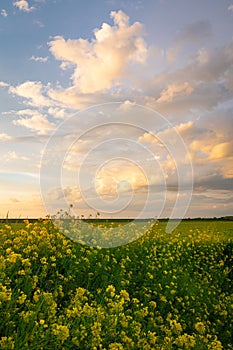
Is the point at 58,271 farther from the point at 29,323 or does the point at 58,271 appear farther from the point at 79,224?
the point at 29,323

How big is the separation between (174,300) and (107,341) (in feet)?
14.8

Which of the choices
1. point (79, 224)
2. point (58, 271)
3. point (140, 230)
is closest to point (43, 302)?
A: point (58, 271)

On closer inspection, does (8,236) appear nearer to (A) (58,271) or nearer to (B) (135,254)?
(A) (58,271)

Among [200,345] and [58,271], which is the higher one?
[58,271]

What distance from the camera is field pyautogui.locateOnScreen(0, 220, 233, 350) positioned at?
5777 mm

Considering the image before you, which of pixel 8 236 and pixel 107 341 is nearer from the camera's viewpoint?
pixel 107 341

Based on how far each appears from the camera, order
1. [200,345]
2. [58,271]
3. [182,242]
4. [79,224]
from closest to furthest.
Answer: [200,345] → [58,271] → [79,224] → [182,242]

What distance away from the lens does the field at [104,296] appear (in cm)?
578

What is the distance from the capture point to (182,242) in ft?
49.1

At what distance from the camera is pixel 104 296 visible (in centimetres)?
786

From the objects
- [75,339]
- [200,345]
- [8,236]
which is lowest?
[200,345]

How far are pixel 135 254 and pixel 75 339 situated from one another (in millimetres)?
5824

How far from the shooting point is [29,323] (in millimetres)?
5609

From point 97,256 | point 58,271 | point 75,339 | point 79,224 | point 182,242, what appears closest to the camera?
point 75,339
